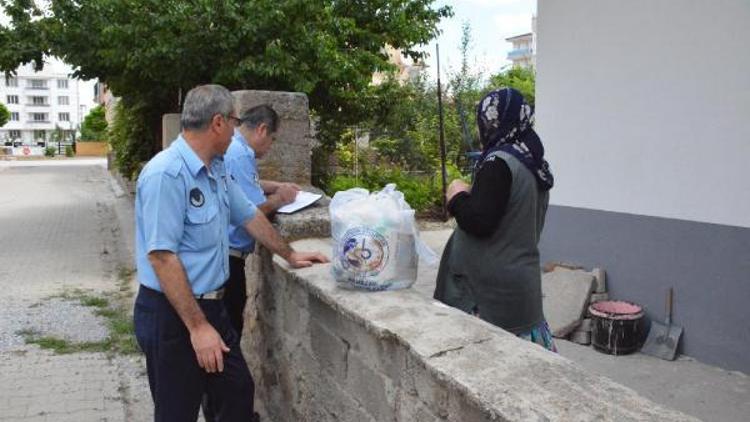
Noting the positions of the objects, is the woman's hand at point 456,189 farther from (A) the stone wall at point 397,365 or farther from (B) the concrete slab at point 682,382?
(B) the concrete slab at point 682,382

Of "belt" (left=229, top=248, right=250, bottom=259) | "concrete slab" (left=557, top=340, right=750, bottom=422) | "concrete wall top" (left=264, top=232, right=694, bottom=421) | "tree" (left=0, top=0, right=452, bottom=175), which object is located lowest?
"concrete slab" (left=557, top=340, right=750, bottom=422)

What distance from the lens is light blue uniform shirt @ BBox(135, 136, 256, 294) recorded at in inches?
98.5

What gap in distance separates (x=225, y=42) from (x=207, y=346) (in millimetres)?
6540

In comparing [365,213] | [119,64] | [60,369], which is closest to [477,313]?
[365,213]

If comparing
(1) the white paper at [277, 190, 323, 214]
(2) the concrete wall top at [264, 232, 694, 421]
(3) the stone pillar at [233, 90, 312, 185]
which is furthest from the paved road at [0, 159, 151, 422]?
(2) the concrete wall top at [264, 232, 694, 421]

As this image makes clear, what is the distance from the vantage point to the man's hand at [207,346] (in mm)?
2578

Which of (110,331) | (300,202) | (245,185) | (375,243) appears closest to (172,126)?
(110,331)

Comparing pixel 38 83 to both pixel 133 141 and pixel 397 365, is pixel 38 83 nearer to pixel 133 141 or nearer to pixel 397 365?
pixel 133 141

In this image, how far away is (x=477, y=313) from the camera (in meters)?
2.71

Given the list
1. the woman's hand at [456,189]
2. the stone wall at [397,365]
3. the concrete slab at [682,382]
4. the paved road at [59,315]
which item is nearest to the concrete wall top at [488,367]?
the stone wall at [397,365]

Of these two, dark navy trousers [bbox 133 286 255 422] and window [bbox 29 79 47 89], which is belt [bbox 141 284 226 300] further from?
window [bbox 29 79 47 89]

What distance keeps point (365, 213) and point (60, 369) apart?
3535 millimetres

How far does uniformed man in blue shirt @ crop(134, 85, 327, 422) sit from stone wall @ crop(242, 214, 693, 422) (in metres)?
0.41

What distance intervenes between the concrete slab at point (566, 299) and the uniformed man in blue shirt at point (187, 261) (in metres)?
3.73
